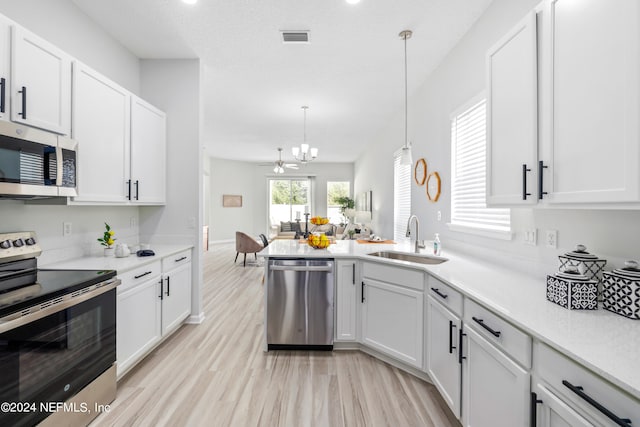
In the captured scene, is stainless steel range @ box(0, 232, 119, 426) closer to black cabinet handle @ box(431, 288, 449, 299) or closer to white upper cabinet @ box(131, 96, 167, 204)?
white upper cabinet @ box(131, 96, 167, 204)

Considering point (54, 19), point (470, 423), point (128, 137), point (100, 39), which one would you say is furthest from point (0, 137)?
point (470, 423)

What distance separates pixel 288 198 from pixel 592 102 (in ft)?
33.7

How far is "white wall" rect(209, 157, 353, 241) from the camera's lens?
10.4 metres

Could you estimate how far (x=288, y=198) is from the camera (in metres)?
11.2

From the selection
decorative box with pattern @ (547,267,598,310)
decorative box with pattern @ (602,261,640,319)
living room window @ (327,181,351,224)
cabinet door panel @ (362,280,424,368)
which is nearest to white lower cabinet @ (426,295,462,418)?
cabinet door panel @ (362,280,424,368)

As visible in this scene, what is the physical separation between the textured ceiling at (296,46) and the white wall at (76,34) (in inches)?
3.9

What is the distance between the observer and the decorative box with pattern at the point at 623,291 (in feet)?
3.86

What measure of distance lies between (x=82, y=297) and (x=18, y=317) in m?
0.37

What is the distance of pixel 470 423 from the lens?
159 cm

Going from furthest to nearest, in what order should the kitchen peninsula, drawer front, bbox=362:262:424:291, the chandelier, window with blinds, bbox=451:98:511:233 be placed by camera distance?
the chandelier < window with blinds, bbox=451:98:511:233 < drawer front, bbox=362:262:424:291 < the kitchen peninsula

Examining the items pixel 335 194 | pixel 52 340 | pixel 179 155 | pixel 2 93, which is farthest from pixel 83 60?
pixel 335 194

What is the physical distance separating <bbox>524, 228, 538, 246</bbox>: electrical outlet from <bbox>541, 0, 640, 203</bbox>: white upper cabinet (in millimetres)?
613

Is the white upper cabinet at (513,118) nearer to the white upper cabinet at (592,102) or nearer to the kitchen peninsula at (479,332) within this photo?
the white upper cabinet at (592,102)

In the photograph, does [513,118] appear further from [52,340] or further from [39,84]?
[39,84]
